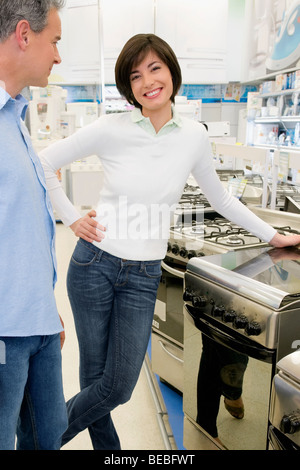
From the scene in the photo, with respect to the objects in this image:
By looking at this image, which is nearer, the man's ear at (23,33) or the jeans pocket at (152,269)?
the man's ear at (23,33)

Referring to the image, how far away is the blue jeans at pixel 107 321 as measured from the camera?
5.14 ft

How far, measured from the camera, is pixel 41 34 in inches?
39.1

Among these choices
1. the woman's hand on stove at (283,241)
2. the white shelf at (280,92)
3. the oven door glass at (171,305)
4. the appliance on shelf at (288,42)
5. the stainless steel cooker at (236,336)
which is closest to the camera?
the stainless steel cooker at (236,336)

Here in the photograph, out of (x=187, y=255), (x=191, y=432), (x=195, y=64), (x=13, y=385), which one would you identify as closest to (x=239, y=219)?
(x=187, y=255)

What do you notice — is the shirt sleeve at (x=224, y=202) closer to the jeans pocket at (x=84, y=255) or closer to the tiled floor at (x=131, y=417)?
the jeans pocket at (x=84, y=255)

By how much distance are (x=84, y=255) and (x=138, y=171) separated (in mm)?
359

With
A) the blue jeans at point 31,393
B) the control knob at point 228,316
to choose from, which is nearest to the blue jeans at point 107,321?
the control knob at point 228,316

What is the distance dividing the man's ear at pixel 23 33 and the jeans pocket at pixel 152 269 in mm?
838

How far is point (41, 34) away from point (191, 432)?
172 cm

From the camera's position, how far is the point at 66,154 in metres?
1.64

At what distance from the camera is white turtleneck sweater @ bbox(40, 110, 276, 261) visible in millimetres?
1536

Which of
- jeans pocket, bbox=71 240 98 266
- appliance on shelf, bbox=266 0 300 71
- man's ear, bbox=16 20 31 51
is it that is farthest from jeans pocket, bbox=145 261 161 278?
appliance on shelf, bbox=266 0 300 71

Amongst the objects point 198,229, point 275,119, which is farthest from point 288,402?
point 275,119

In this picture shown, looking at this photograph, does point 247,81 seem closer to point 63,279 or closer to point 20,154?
point 63,279
